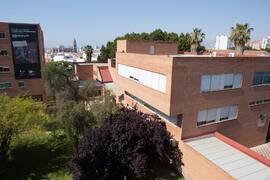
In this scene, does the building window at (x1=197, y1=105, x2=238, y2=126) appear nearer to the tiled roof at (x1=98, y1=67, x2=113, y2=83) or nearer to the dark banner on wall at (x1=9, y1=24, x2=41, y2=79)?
the dark banner on wall at (x1=9, y1=24, x2=41, y2=79)

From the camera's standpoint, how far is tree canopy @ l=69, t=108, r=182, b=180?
→ 12273 millimetres

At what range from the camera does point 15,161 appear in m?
17.9

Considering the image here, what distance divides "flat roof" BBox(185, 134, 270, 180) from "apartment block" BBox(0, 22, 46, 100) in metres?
29.2

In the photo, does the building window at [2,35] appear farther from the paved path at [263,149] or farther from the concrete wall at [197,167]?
the paved path at [263,149]

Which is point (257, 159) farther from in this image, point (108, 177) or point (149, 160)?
point (108, 177)

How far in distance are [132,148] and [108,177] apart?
109 inches

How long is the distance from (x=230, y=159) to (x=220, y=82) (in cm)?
596

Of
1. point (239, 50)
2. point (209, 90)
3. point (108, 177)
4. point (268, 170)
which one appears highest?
point (239, 50)

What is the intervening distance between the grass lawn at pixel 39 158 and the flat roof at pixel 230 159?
11121mm

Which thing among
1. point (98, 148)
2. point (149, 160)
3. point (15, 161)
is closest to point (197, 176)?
point (149, 160)

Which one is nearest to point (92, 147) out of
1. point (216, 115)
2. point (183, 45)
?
point (216, 115)

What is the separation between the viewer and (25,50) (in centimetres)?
3094

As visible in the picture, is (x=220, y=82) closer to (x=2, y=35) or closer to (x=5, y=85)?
(x=2, y=35)

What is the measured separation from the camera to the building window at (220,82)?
14.7m
